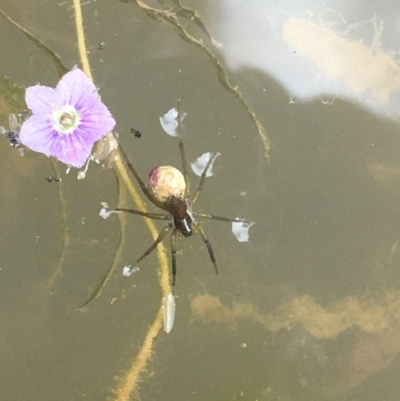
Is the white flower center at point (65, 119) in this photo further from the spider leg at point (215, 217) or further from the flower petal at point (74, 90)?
the spider leg at point (215, 217)

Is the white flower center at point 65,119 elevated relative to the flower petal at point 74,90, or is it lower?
lower

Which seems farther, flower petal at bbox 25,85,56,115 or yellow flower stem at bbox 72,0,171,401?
yellow flower stem at bbox 72,0,171,401

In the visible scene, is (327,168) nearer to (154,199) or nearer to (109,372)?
(154,199)

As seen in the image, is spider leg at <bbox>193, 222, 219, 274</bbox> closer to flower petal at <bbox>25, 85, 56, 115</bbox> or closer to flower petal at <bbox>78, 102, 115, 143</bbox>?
flower petal at <bbox>78, 102, 115, 143</bbox>

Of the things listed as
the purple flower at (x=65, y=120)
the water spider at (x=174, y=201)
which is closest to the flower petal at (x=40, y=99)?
the purple flower at (x=65, y=120)

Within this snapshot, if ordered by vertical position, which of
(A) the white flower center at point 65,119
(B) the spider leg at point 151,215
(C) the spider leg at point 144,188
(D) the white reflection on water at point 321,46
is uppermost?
(D) the white reflection on water at point 321,46

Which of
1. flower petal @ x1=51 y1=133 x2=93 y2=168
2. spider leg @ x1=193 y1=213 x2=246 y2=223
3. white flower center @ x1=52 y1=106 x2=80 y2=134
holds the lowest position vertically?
spider leg @ x1=193 y1=213 x2=246 y2=223

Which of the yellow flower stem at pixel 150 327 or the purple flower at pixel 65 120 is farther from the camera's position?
the yellow flower stem at pixel 150 327

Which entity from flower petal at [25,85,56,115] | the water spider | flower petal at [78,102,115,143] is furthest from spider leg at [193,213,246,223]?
flower petal at [25,85,56,115]
